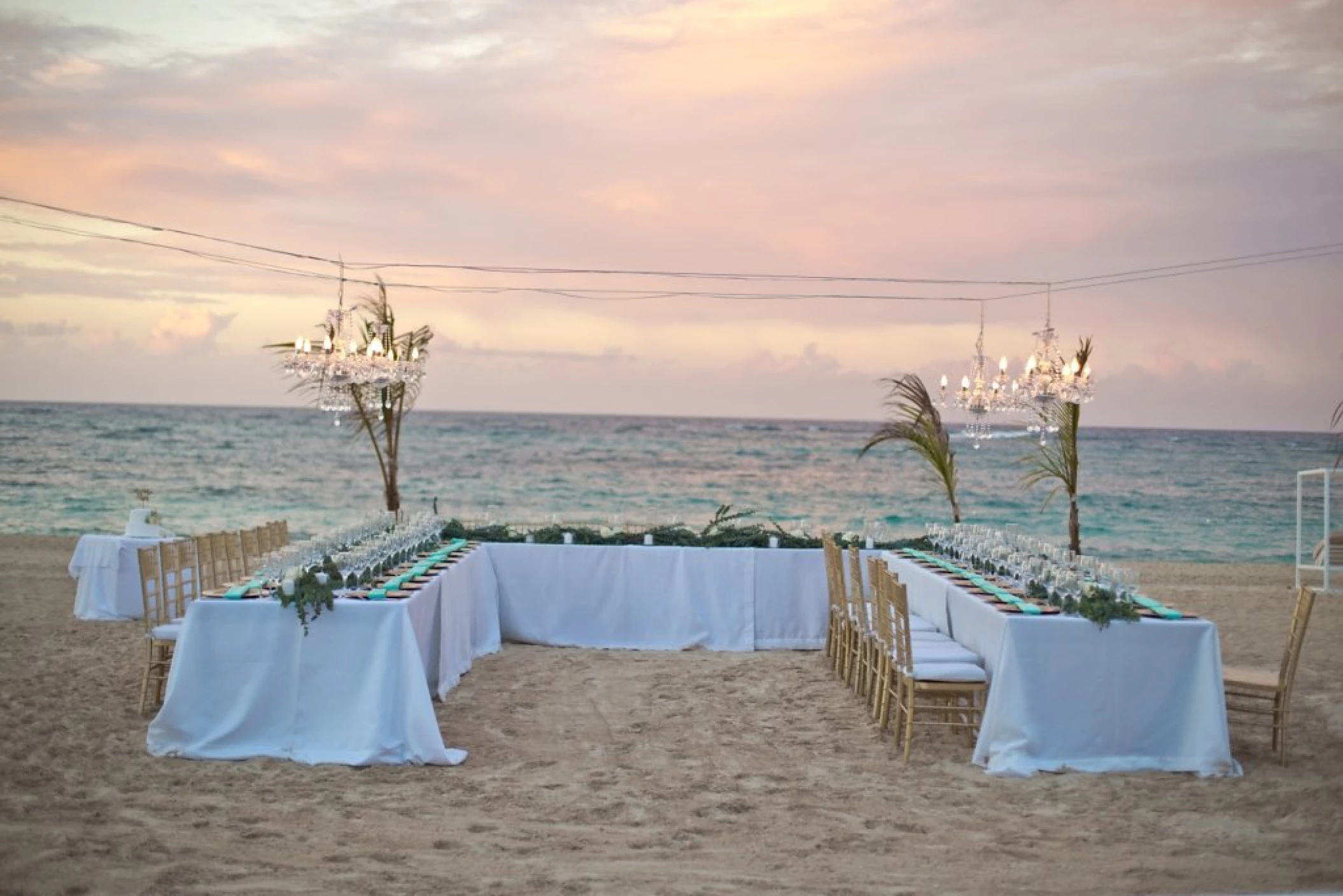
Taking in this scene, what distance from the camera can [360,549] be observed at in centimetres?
720

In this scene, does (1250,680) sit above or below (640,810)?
above

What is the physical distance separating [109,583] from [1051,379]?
7827 mm

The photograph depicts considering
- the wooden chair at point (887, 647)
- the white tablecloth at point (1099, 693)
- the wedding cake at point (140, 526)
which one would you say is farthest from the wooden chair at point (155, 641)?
the white tablecloth at point (1099, 693)

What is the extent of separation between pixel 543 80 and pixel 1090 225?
25.1 ft

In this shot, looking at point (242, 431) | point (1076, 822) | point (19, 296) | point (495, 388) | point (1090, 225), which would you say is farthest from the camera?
point (242, 431)

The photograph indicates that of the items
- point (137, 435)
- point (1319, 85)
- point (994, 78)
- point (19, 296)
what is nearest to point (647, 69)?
point (994, 78)

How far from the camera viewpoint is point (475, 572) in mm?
9016

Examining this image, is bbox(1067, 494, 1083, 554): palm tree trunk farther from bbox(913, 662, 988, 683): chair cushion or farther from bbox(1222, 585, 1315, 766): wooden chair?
bbox(913, 662, 988, 683): chair cushion

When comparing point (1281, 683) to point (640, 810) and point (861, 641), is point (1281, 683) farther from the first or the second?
point (640, 810)

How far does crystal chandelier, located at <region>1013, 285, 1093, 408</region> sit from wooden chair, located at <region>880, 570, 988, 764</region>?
7.88 ft

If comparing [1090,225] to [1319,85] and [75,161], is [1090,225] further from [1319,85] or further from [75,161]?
[75,161]

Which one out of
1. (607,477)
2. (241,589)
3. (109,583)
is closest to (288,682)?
(241,589)

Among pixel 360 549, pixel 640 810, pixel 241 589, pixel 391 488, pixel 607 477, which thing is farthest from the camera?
pixel 607 477

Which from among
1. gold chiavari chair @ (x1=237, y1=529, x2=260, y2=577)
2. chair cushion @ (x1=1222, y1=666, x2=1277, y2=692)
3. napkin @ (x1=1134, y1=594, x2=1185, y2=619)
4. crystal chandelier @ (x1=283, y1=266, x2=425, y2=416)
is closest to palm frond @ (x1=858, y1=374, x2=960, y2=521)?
napkin @ (x1=1134, y1=594, x2=1185, y2=619)
